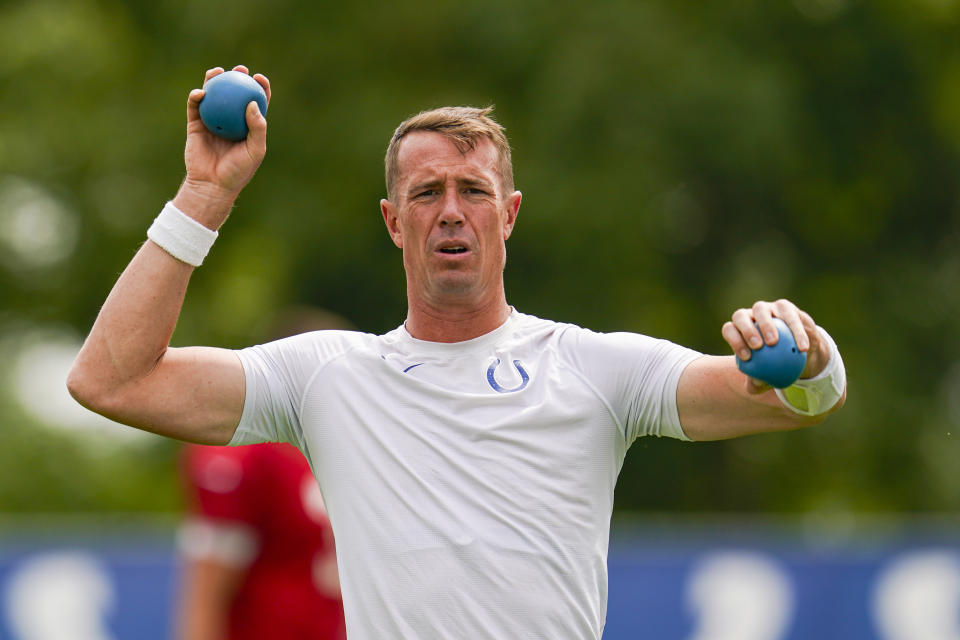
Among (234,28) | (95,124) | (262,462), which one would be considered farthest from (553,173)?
(262,462)

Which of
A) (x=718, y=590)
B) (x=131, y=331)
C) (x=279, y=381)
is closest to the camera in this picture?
(x=131, y=331)

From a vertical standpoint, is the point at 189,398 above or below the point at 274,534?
above

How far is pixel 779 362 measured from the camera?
378 cm

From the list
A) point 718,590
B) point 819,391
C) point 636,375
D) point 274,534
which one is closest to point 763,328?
point 819,391

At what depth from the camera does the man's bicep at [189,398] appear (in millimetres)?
4184

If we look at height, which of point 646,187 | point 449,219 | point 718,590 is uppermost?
point 646,187

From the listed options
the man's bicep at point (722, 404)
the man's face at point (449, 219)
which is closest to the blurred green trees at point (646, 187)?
the man's face at point (449, 219)

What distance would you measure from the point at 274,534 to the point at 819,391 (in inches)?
128

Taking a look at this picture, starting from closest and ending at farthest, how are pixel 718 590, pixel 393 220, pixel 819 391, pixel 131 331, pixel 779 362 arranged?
pixel 779 362 → pixel 819 391 → pixel 131 331 → pixel 393 220 → pixel 718 590

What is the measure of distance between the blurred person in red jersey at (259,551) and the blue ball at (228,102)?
251 cm

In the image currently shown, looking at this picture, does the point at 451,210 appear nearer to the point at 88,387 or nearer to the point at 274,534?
the point at 88,387

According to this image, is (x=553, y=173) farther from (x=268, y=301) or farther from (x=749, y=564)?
(x=749, y=564)

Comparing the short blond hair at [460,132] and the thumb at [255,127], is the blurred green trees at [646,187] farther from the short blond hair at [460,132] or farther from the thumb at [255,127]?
the thumb at [255,127]

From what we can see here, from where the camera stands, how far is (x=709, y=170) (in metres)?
17.7
